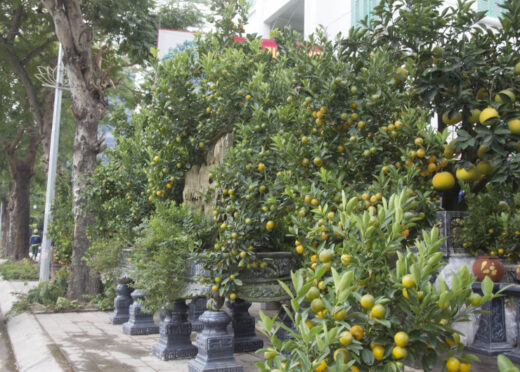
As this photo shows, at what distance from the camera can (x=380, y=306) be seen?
257cm

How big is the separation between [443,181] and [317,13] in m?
13.5

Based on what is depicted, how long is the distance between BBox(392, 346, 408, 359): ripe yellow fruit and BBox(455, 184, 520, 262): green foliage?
5400 millimetres

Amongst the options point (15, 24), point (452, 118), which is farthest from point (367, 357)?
point (15, 24)

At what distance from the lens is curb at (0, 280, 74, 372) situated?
20.3 ft

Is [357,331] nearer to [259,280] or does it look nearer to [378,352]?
[378,352]

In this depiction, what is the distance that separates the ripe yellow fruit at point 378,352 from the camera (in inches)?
103

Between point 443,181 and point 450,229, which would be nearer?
point 443,181

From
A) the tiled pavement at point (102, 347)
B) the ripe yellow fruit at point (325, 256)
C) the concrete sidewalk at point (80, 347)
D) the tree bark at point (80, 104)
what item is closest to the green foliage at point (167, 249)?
the tiled pavement at point (102, 347)

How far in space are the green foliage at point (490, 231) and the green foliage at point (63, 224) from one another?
905cm

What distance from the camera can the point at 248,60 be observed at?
5.88 meters

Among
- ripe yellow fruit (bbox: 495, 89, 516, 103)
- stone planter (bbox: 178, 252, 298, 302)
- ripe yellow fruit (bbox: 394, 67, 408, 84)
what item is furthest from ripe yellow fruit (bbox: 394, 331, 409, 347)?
stone planter (bbox: 178, 252, 298, 302)

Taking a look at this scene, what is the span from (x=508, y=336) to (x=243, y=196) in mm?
4946

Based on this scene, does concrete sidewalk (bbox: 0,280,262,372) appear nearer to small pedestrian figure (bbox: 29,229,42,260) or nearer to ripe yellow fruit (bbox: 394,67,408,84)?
ripe yellow fruit (bbox: 394,67,408,84)

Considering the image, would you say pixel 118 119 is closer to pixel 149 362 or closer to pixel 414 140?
pixel 149 362
